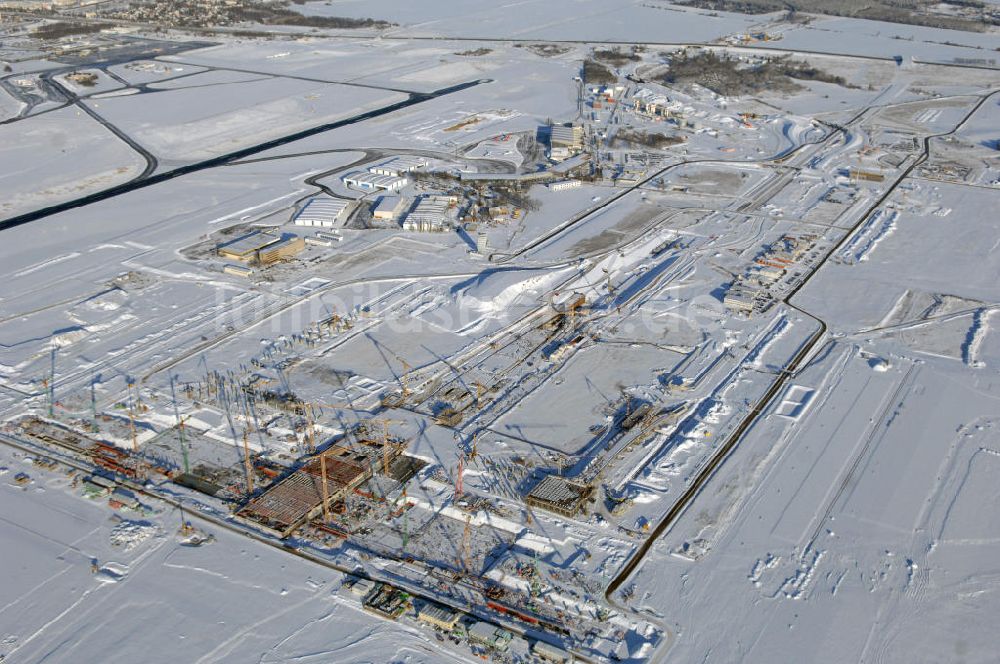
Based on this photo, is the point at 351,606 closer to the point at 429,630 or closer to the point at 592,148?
the point at 429,630

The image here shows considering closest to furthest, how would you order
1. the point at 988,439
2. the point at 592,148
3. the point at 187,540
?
1. the point at 187,540
2. the point at 988,439
3. the point at 592,148

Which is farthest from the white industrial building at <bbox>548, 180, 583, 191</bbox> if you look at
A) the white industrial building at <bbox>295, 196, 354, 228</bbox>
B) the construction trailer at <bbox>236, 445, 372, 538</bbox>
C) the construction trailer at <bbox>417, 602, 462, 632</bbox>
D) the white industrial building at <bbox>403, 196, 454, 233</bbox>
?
the construction trailer at <bbox>417, 602, 462, 632</bbox>

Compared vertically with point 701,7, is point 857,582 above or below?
below

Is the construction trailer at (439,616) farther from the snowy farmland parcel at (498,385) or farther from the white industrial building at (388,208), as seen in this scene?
the white industrial building at (388,208)

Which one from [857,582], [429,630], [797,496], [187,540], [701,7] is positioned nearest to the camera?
[429,630]

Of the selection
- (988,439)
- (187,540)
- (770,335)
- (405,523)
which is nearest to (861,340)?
(770,335)
